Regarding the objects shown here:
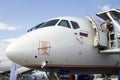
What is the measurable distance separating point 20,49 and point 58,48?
178 centimetres

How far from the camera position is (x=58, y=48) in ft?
37.2

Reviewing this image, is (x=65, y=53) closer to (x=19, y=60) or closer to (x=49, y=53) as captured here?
(x=49, y=53)

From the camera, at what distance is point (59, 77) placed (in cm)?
1125

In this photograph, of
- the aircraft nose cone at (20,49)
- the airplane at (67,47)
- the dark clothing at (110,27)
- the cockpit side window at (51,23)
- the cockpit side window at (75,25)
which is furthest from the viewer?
the dark clothing at (110,27)

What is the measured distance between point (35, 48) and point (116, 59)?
591 centimetres

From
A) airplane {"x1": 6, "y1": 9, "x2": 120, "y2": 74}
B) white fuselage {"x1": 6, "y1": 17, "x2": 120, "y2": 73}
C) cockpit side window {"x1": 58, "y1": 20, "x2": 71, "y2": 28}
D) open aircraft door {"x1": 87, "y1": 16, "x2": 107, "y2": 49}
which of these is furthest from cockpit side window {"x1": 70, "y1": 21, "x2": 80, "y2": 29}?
open aircraft door {"x1": 87, "y1": 16, "x2": 107, "y2": 49}

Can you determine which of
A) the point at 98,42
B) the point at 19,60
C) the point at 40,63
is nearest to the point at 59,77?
the point at 40,63

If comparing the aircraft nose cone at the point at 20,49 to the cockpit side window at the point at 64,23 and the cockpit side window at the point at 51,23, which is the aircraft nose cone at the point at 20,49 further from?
the cockpit side window at the point at 64,23

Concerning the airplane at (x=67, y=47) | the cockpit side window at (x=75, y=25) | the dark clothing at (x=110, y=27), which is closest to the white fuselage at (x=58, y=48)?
the airplane at (x=67, y=47)

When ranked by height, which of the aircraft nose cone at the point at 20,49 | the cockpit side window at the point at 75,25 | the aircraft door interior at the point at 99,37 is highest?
the cockpit side window at the point at 75,25

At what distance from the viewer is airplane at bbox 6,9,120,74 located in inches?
428

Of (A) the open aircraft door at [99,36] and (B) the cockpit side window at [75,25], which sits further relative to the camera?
(B) the cockpit side window at [75,25]

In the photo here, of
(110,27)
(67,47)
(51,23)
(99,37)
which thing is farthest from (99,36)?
(51,23)

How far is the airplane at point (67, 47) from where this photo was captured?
35.7ft
